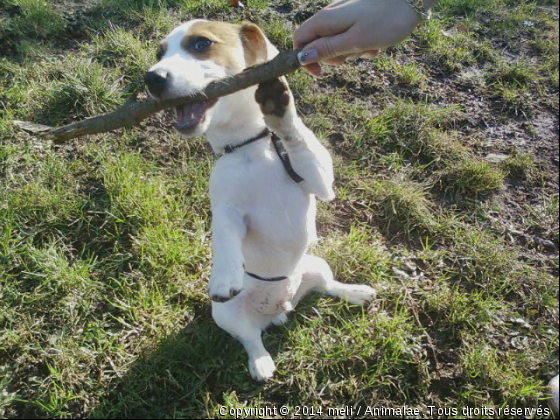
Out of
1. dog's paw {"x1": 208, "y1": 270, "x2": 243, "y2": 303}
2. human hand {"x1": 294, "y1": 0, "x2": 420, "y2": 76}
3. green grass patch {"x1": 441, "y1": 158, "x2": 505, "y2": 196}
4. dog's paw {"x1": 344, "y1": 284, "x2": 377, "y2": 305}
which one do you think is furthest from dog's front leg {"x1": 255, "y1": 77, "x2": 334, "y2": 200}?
green grass patch {"x1": 441, "y1": 158, "x2": 505, "y2": 196}

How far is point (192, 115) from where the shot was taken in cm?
191

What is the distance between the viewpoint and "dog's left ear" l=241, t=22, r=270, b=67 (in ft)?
7.45

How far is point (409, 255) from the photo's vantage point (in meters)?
3.01

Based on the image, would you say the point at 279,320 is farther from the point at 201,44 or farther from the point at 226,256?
the point at 201,44

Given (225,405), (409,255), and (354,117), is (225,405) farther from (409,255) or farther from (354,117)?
(354,117)

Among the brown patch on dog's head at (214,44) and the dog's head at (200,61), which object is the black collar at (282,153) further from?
the brown patch on dog's head at (214,44)

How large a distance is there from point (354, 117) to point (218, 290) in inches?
103

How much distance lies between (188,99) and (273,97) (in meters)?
0.39

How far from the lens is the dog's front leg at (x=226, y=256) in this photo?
183 centimetres

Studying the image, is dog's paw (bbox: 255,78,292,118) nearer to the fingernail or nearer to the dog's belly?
the fingernail

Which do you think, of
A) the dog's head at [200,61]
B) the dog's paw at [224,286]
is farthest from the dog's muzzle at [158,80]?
the dog's paw at [224,286]

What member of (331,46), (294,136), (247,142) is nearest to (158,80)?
(247,142)

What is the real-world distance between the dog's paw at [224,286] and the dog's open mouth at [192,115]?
0.68m

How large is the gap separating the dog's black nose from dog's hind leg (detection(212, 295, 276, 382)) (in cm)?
123
